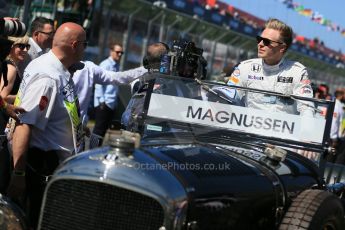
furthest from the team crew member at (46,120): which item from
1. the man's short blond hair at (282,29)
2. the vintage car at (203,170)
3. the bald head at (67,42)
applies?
the man's short blond hair at (282,29)

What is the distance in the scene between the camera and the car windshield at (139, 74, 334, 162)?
3.92m

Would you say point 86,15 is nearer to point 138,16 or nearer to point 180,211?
point 138,16

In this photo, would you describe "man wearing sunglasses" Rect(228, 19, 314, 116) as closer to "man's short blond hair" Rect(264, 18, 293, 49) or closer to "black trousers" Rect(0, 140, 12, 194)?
"man's short blond hair" Rect(264, 18, 293, 49)

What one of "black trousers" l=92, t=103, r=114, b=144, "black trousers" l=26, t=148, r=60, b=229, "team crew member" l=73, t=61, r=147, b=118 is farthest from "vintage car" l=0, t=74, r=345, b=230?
"black trousers" l=92, t=103, r=114, b=144

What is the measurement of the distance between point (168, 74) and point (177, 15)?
1231 cm

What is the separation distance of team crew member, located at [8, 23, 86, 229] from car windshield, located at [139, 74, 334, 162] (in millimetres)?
549

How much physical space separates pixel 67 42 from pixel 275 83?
1526 millimetres

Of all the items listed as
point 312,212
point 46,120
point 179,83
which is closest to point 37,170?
point 46,120

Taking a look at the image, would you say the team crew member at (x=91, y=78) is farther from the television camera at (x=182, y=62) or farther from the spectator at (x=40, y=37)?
the television camera at (x=182, y=62)

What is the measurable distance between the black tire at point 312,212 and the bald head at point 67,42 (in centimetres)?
171

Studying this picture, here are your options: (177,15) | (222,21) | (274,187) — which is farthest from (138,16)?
(274,187)

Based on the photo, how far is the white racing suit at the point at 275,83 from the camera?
402 cm

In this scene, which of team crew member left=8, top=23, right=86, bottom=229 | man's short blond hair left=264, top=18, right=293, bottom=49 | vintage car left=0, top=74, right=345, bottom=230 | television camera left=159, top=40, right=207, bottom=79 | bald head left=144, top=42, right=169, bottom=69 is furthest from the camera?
bald head left=144, top=42, right=169, bottom=69

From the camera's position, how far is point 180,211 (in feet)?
9.03
